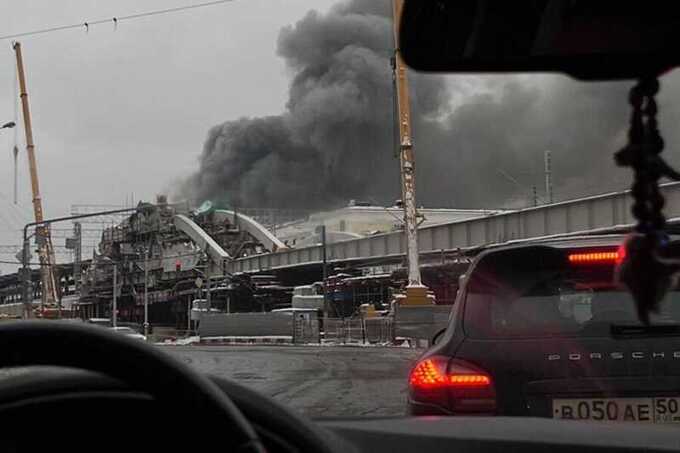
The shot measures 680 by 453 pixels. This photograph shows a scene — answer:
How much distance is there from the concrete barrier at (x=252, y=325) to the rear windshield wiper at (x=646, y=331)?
37.0 metres

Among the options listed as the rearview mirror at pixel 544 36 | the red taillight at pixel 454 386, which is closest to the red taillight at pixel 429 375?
the red taillight at pixel 454 386

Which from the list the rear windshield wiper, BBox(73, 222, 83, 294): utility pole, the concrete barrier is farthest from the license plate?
BBox(73, 222, 83, 294): utility pole

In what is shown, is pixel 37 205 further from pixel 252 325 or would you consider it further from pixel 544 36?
pixel 544 36

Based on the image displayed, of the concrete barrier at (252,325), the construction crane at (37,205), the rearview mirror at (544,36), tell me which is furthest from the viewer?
the construction crane at (37,205)

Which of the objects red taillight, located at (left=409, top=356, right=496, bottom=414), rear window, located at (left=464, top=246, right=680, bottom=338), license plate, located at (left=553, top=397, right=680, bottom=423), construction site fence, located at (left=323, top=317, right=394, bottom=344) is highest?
rear window, located at (left=464, top=246, right=680, bottom=338)

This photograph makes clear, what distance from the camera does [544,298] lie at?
4156mm

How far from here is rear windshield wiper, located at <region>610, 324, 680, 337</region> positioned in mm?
4055

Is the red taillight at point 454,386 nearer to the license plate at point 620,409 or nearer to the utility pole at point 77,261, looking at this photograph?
the license plate at point 620,409

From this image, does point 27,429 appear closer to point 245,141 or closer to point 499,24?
point 499,24

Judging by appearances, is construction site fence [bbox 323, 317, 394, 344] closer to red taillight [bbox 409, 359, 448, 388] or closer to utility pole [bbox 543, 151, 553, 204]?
utility pole [bbox 543, 151, 553, 204]

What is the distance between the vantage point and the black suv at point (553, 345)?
397 cm

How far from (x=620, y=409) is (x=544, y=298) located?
23.7 inches

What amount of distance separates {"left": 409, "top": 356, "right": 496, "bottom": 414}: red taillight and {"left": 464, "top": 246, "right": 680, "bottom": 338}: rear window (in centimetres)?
18

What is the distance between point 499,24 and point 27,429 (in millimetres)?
1259
